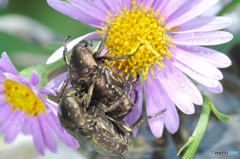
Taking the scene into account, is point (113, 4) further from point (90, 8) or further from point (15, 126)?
point (15, 126)

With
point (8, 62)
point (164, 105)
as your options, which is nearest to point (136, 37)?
point (164, 105)

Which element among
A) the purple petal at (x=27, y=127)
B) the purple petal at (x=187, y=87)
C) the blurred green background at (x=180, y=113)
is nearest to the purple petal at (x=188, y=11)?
the purple petal at (x=187, y=87)

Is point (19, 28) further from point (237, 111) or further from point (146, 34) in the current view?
point (237, 111)

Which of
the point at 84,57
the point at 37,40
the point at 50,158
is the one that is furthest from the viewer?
the point at 37,40

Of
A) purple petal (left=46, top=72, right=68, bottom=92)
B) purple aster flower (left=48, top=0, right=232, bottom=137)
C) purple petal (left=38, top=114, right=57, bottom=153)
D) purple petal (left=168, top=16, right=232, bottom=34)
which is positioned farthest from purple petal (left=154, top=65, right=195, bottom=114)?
purple petal (left=38, top=114, right=57, bottom=153)

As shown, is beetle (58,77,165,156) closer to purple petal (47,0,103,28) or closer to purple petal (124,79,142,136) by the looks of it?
purple petal (124,79,142,136)

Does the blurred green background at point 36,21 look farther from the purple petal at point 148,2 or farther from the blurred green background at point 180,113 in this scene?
the purple petal at point 148,2

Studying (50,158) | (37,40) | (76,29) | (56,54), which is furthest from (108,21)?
(37,40)
